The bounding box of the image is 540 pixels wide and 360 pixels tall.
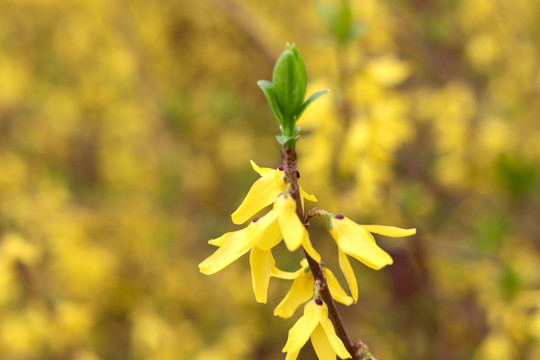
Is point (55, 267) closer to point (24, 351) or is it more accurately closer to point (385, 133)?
point (24, 351)

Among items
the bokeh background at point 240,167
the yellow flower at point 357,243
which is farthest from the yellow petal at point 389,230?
the bokeh background at point 240,167

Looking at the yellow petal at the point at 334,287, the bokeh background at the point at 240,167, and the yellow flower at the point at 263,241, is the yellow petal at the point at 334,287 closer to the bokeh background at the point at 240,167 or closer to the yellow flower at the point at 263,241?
the yellow flower at the point at 263,241

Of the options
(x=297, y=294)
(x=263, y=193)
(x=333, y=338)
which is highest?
(x=263, y=193)

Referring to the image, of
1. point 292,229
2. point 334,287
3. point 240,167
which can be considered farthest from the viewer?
point 240,167

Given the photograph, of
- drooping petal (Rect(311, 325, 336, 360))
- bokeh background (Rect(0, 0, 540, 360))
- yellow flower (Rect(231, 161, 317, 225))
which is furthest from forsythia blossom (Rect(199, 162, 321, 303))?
bokeh background (Rect(0, 0, 540, 360))

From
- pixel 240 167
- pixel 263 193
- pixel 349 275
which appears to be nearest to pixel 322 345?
pixel 349 275

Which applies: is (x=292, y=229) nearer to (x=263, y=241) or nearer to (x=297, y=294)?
(x=263, y=241)
